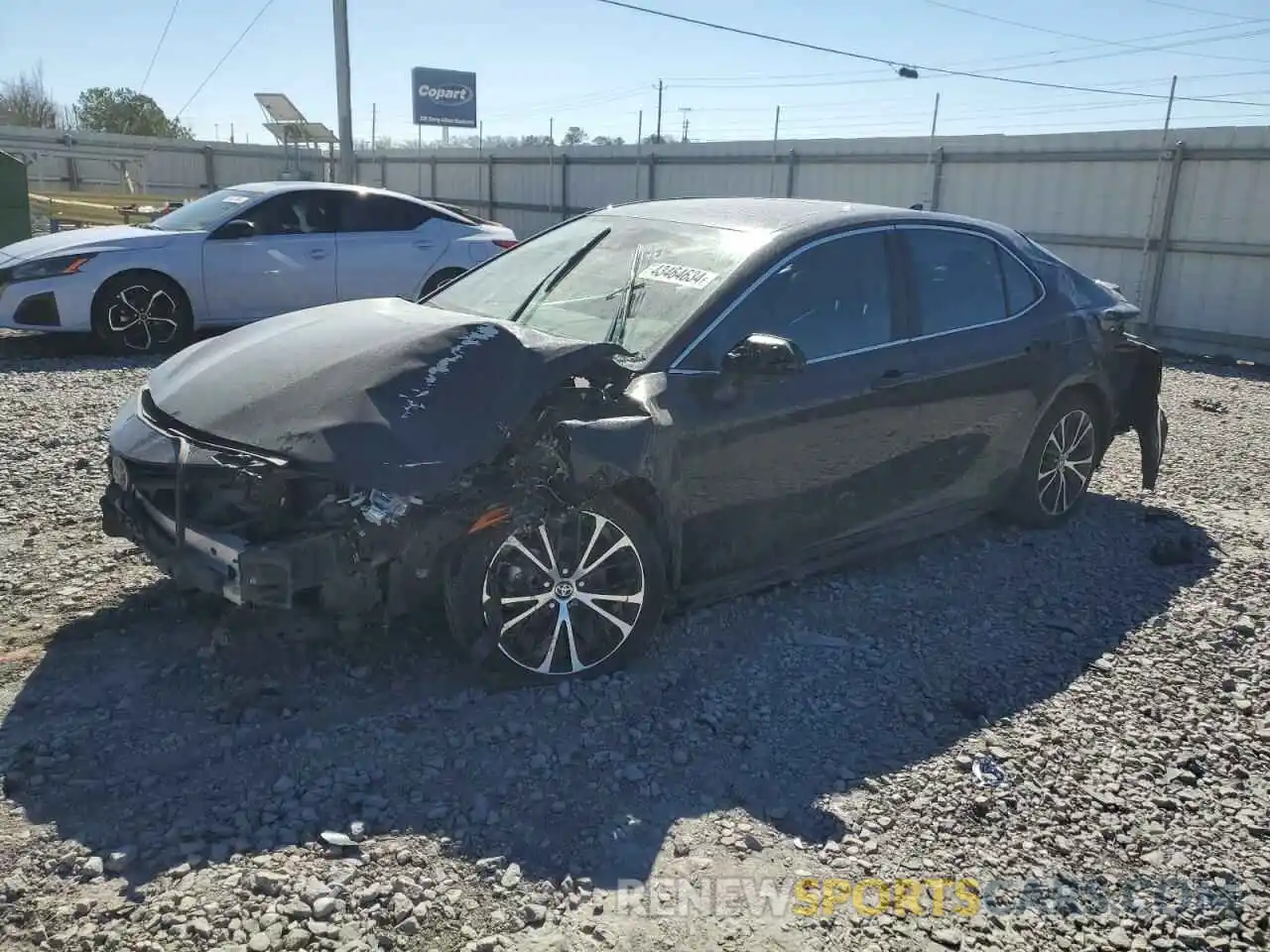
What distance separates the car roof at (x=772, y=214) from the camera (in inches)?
180

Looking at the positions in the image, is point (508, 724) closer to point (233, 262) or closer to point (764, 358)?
point (764, 358)

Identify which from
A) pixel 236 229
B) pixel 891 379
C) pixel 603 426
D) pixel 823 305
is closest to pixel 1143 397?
pixel 891 379

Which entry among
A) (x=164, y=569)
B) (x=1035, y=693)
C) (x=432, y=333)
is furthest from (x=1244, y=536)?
(x=164, y=569)

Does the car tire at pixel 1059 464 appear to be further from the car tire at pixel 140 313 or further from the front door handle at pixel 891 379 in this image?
the car tire at pixel 140 313

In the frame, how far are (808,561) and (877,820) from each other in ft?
4.95

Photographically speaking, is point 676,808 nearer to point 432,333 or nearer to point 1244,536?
point 432,333

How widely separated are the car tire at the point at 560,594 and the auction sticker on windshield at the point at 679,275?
1042mm

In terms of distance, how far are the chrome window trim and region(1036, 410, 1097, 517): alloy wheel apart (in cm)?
71

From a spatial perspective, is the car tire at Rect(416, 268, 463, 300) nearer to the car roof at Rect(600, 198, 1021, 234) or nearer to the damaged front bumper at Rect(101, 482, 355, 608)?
the car roof at Rect(600, 198, 1021, 234)

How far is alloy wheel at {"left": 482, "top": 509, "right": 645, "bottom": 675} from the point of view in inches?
144

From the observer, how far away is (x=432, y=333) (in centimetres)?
382

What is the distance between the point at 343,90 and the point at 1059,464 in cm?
1445

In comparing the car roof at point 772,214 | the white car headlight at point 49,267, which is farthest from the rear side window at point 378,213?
the car roof at point 772,214

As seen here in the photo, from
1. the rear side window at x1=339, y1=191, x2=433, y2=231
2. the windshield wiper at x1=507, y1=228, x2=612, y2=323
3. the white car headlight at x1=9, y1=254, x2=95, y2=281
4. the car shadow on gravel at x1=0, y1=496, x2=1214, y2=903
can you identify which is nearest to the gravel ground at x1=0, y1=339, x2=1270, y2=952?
the car shadow on gravel at x1=0, y1=496, x2=1214, y2=903
